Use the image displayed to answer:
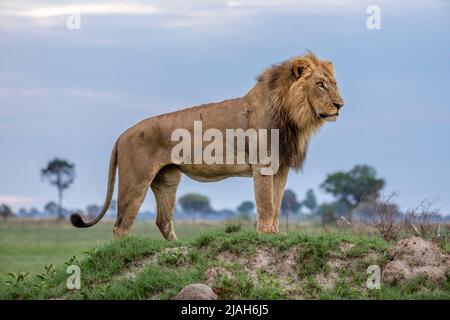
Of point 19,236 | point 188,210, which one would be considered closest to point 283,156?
point 19,236

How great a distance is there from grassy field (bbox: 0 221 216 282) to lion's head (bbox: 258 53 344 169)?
23.6 feet

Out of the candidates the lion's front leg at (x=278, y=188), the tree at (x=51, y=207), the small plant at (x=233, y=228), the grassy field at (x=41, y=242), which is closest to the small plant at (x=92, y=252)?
the small plant at (x=233, y=228)

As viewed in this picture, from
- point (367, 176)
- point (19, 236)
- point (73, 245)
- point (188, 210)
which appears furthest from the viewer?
point (188, 210)

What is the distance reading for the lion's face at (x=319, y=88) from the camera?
26.1 feet

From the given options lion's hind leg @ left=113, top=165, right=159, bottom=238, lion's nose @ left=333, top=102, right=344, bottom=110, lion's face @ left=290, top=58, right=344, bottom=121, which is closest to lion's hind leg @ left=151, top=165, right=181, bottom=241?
lion's hind leg @ left=113, top=165, right=159, bottom=238

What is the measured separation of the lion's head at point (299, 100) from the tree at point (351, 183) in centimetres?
3357

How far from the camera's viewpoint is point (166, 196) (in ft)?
28.7

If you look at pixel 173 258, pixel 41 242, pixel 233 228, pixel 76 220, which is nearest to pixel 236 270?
pixel 173 258

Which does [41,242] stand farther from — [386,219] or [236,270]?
[236,270]

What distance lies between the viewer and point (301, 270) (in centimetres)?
721

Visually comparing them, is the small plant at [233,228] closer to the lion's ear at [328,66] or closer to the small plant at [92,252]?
the small plant at [92,252]

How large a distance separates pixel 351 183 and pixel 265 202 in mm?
34761
